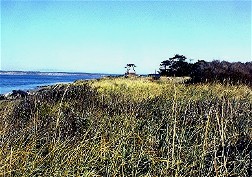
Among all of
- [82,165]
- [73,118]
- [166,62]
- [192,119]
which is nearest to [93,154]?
[82,165]

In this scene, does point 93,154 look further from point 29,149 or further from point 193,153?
point 193,153

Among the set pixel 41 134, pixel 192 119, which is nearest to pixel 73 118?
pixel 192 119

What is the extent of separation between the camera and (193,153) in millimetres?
5078

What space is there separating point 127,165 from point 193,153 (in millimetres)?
880

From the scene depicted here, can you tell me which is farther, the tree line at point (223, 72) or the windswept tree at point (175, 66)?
the windswept tree at point (175, 66)

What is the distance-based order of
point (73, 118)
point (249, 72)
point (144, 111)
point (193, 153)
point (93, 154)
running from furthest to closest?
point (249, 72) → point (144, 111) → point (73, 118) → point (193, 153) → point (93, 154)

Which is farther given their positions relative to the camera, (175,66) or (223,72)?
(175,66)

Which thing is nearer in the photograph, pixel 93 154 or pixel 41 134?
pixel 93 154

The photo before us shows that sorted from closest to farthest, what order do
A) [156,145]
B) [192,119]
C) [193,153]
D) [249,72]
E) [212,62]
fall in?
[193,153] → [156,145] → [192,119] → [249,72] → [212,62]

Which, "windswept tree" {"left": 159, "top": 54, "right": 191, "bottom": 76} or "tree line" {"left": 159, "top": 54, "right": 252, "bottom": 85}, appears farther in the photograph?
"windswept tree" {"left": 159, "top": 54, "right": 191, "bottom": 76}

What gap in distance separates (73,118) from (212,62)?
18.4m

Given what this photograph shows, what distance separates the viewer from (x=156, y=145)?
5797mm

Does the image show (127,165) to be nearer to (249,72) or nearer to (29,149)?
(29,149)

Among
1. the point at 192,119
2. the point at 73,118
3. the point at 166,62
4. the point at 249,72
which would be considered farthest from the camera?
the point at 166,62
